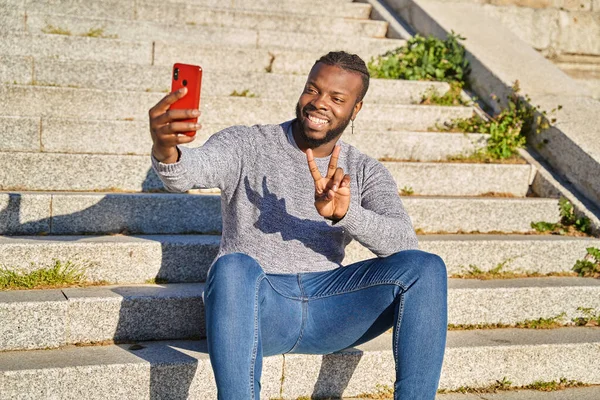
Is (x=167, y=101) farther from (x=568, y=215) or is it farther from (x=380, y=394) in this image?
(x=568, y=215)

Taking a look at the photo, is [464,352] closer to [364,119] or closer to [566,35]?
[364,119]

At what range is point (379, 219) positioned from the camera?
305 cm

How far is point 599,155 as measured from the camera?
489 centimetres

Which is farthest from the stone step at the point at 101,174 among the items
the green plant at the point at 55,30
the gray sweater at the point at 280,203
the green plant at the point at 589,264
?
the green plant at the point at 55,30

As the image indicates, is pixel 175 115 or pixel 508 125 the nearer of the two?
pixel 175 115

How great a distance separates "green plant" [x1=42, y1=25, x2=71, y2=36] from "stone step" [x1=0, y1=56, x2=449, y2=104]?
645 mm

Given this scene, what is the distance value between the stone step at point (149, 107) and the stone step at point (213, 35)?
0.84 metres

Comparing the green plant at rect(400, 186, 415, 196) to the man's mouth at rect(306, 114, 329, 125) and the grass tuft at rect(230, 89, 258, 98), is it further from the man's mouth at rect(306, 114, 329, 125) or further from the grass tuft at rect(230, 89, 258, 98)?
the man's mouth at rect(306, 114, 329, 125)

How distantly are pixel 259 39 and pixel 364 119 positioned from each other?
133cm

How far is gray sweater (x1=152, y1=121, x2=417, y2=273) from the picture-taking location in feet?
10.5

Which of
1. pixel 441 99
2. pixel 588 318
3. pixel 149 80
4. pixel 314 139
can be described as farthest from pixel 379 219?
pixel 441 99

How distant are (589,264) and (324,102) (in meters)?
2.19

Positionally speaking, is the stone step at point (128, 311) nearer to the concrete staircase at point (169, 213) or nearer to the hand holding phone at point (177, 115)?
the concrete staircase at point (169, 213)

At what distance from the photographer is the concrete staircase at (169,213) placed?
11.0ft
